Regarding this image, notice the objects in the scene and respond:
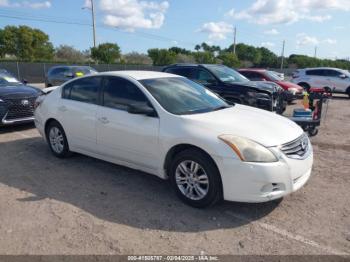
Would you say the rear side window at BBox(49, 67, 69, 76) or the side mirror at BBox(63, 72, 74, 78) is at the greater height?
the rear side window at BBox(49, 67, 69, 76)

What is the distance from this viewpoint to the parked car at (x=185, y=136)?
3.75 metres

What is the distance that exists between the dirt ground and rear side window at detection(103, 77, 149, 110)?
113cm

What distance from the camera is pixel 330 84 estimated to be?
1811 centimetres

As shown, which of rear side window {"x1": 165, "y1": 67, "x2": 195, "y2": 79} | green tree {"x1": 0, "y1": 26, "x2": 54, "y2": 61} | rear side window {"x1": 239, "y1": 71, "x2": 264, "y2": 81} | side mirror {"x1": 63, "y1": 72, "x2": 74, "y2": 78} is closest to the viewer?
rear side window {"x1": 165, "y1": 67, "x2": 195, "y2": 79}

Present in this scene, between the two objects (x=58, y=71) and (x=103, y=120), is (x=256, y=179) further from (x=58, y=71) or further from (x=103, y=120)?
(x=58, y=71)

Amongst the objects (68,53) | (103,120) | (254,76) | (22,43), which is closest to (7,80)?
(103,120)

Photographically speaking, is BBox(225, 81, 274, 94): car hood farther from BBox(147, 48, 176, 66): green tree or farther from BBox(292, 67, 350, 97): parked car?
BBox(147, 48, 176, 66): green tree

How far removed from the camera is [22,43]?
52125mm

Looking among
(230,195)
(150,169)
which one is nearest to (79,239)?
(150,169)

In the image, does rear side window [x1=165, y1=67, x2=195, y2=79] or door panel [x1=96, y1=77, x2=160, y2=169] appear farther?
rear side window [x1=165, y1=67, x2=195, y2=79]

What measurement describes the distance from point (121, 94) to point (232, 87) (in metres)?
4.46

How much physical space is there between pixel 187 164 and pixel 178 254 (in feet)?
3.91

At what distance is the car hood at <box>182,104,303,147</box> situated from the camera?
389 cm

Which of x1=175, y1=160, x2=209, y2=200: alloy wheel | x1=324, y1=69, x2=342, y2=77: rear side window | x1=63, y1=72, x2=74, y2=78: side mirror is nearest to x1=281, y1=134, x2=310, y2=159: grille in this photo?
x1=175, y1=160, x2=209, y2=200: alloy wheel
